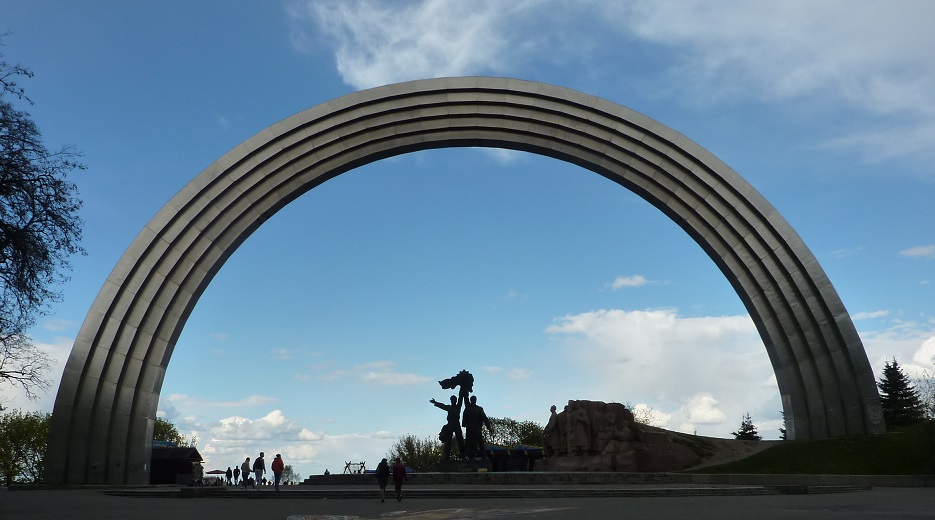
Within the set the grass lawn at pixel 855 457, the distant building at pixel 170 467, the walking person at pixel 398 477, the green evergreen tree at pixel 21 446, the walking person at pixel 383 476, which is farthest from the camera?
the green evergreen tree at pixel 21 446

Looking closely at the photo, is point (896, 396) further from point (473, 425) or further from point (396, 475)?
point (396, 475)

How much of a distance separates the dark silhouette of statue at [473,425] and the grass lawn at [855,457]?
313 inches

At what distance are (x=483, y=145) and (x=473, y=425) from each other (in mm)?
14450

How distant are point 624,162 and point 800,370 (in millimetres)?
12304

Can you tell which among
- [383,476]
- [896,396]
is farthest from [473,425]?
[896,396]

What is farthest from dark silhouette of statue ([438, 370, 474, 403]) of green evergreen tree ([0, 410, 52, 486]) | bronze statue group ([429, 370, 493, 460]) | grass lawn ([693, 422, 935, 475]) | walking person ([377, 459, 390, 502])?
green evergreen tree ([0, 410, 52, 486])

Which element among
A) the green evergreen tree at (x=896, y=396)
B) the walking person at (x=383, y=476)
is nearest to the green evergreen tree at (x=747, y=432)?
the green evergreen tree at (x=896, y=396)

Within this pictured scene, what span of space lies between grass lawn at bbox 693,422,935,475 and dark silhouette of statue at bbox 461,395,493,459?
313 inches

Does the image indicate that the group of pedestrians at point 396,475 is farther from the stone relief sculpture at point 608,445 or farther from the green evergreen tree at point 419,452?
the green evergreen tree at point 419,452

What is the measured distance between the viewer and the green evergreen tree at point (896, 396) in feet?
164

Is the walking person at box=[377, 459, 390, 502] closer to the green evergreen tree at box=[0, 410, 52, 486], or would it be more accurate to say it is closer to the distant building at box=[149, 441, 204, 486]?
the distant building at box=[149, 441, 204, 486]

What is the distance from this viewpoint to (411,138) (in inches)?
1460

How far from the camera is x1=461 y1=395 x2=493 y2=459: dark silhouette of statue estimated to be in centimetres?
2898

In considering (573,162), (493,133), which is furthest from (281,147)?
(573,162)
